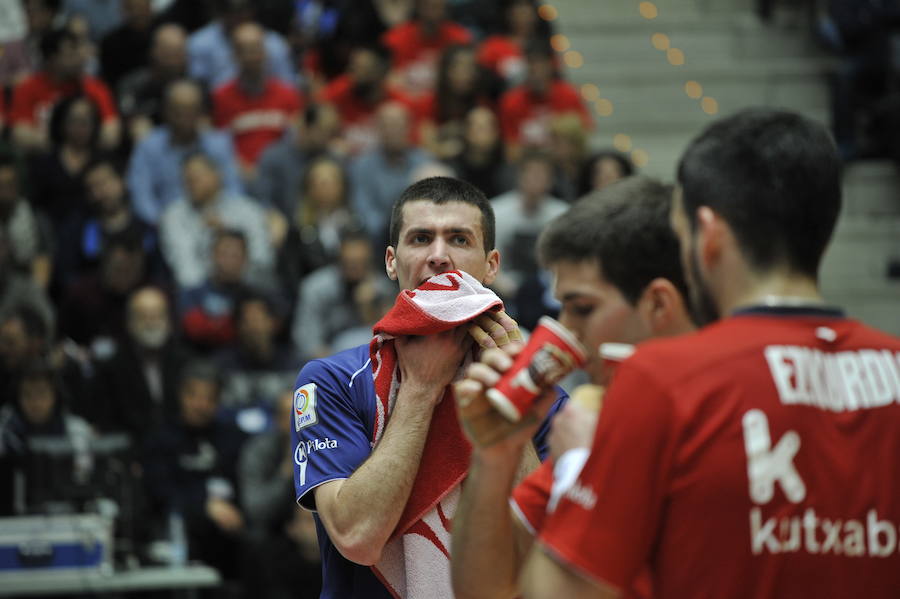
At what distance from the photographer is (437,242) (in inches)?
149

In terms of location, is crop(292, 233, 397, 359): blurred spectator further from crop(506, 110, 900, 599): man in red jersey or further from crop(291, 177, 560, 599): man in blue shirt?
crop(506, 110, 900, 599): man in red jersey

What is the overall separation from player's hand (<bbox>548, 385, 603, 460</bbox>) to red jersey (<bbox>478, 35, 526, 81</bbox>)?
9.70 m

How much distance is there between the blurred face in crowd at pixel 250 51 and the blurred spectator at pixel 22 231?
213cm

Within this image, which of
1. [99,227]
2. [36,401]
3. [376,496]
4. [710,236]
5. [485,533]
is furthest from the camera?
[99,227]

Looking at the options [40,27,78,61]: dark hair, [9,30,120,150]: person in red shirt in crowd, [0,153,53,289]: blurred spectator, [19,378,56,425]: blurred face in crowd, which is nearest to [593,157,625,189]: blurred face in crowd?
[19,378,56,425]: blurred face in crowd

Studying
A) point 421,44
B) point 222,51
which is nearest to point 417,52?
point 421,44

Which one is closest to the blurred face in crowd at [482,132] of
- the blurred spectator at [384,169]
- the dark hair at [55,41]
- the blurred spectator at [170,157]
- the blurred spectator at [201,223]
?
the blurred spectator at [384,169]

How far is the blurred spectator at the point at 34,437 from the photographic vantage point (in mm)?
8406

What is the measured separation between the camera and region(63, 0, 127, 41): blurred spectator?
12.9 m

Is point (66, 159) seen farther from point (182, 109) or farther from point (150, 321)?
point (150, 321)

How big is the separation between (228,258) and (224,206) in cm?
84

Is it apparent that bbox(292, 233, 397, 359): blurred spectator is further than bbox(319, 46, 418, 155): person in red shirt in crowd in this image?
No

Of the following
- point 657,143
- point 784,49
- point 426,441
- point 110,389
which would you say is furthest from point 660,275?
point 784,49

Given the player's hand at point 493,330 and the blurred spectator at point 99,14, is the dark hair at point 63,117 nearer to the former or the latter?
the blurred spectator at point 99,14
